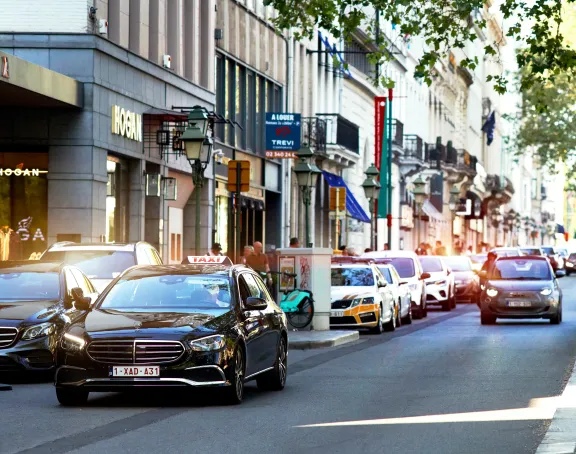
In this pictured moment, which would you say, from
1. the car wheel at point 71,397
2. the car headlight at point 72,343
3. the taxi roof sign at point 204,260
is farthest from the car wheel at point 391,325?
the car headlight at point 72,343

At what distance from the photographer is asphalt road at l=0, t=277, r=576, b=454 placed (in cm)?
1230

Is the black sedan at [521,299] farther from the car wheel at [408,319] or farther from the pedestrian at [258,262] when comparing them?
the pedestrian at [258,262]

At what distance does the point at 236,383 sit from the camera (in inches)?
610

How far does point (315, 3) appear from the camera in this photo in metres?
27.1

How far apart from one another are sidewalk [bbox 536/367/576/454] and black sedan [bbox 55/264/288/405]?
3134mm

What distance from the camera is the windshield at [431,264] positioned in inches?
1818

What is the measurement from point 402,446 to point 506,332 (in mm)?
19988

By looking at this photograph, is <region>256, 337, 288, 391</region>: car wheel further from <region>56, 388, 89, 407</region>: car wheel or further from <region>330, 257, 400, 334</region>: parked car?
<region>330, 257, 400, 334</region>: parked car

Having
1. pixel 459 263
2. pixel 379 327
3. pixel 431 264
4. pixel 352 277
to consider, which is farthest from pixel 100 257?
pixel 459 263

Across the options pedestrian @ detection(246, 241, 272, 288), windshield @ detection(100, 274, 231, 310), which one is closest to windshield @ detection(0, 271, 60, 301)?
windshield @ detection(100, 274, 231, 310)

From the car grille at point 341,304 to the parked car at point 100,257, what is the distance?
24.8 feet

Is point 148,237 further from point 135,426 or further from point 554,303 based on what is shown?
Answer: point 135,426

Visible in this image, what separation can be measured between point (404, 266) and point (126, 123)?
9.19 metres

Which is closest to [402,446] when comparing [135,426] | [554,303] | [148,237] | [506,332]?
[135,426]
